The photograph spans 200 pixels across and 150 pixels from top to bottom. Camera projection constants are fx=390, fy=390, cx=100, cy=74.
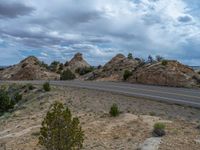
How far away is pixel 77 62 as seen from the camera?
2918 inches

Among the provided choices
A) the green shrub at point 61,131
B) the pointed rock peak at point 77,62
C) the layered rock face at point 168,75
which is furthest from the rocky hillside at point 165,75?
the green shrub at point 61,131

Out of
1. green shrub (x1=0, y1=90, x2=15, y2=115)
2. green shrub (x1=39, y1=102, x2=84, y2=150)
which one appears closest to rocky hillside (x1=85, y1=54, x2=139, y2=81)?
green shrub (x1=0, y1=90, x2=15, y2=115)

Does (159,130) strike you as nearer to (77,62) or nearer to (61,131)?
(61,131)

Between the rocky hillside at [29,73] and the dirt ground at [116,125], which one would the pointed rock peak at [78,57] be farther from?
the dirt ground at [116,125]

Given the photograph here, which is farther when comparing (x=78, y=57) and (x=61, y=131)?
(x=78, y=57)

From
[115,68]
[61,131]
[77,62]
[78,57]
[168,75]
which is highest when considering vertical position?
[78,57]

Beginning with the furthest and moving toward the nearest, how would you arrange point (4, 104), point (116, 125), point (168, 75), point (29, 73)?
point (29, 73) → point (168, 75) → point (4, 104) → point (116, 125)

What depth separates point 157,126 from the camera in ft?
48.5

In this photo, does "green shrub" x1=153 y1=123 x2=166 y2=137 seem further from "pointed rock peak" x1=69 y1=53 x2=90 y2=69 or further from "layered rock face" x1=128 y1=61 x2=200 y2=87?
"pointed rock peak" x1=69 y1=53 x2=90 y2=69

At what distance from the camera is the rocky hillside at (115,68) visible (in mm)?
49481

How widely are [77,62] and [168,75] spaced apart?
36.7 m

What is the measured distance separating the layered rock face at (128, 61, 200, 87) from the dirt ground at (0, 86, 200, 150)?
14.7 m

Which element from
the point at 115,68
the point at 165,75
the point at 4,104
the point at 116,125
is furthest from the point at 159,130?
the point at 115,68

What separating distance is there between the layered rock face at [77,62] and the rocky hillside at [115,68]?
15.4 metres
